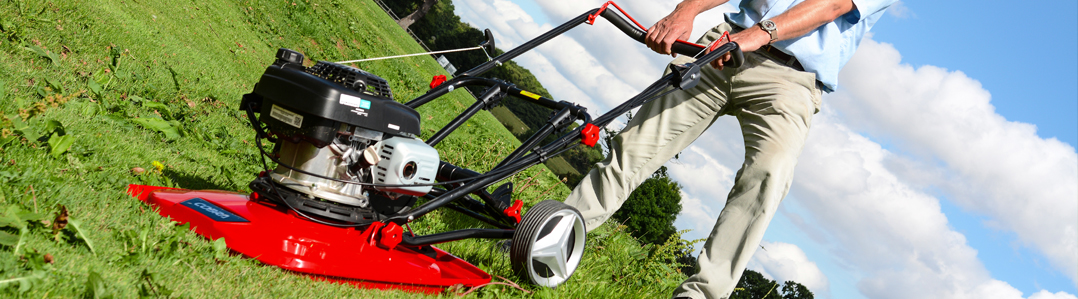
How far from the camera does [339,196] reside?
103 inches

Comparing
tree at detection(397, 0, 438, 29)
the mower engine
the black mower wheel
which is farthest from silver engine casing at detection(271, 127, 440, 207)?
tree at detection(397, 0, 438, 29)

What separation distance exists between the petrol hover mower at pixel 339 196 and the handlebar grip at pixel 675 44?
1.09 meters

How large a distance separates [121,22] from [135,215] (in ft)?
13.4

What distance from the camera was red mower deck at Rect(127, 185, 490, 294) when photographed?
238cm

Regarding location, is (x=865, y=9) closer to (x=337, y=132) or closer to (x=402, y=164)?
(x=402, y=164)

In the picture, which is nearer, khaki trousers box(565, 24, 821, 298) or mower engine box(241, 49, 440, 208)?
mower engine box(241, 49, 440, 208)

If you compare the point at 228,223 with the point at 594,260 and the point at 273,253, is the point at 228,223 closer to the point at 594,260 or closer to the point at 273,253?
the point at 273,253

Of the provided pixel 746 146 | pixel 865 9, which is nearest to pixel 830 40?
pixel 865 9

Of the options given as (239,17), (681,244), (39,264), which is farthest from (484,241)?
(239,17)

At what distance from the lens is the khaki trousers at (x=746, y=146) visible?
10.7 ft

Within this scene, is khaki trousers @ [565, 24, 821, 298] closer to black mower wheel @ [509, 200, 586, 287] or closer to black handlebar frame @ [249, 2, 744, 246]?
black handlebar frame @ [249, 2, 744, 246]

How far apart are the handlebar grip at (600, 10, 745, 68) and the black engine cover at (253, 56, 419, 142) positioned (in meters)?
1.67

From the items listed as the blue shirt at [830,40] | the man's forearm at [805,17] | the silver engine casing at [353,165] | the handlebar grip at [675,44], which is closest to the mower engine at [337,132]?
the silver engine casing at [353,165]

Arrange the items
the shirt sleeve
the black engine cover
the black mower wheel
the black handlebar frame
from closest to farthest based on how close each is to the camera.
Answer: the black engine cover, the black mower wheel, the black handlebar frame, the shirt sleeve
